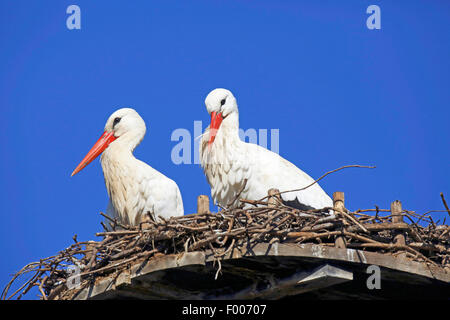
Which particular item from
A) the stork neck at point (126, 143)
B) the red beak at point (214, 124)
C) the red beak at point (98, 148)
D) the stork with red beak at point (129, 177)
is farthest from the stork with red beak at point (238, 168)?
the red beak at point (98, 148)

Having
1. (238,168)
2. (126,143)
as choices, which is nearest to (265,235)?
(238,168)

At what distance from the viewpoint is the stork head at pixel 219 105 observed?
25.4 feet

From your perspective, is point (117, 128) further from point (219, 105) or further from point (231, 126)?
point (231, 126)

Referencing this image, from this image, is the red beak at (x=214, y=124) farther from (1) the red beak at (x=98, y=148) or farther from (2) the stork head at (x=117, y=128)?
(1) the red beak at (x=98, y=148)

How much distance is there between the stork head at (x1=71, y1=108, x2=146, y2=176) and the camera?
8.11m

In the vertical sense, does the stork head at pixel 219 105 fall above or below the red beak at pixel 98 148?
above

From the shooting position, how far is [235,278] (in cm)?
562

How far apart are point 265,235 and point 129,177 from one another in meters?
2.53

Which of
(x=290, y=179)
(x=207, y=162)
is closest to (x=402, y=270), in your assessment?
(x=290, y=179)

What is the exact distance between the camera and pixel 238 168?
736 cm

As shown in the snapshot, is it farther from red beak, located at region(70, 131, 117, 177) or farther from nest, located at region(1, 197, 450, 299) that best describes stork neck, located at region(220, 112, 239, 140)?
nest, located at region(1, 197, 450, 299)

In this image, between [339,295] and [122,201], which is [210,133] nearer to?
[122,201]

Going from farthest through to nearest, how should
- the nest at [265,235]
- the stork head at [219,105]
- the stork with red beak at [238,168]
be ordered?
the stork head at [219,105] → the stork with red beak at [238,168] → the nest at [265,235]

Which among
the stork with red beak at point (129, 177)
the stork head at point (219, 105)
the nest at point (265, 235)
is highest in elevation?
the stork head at point (219, 105)
